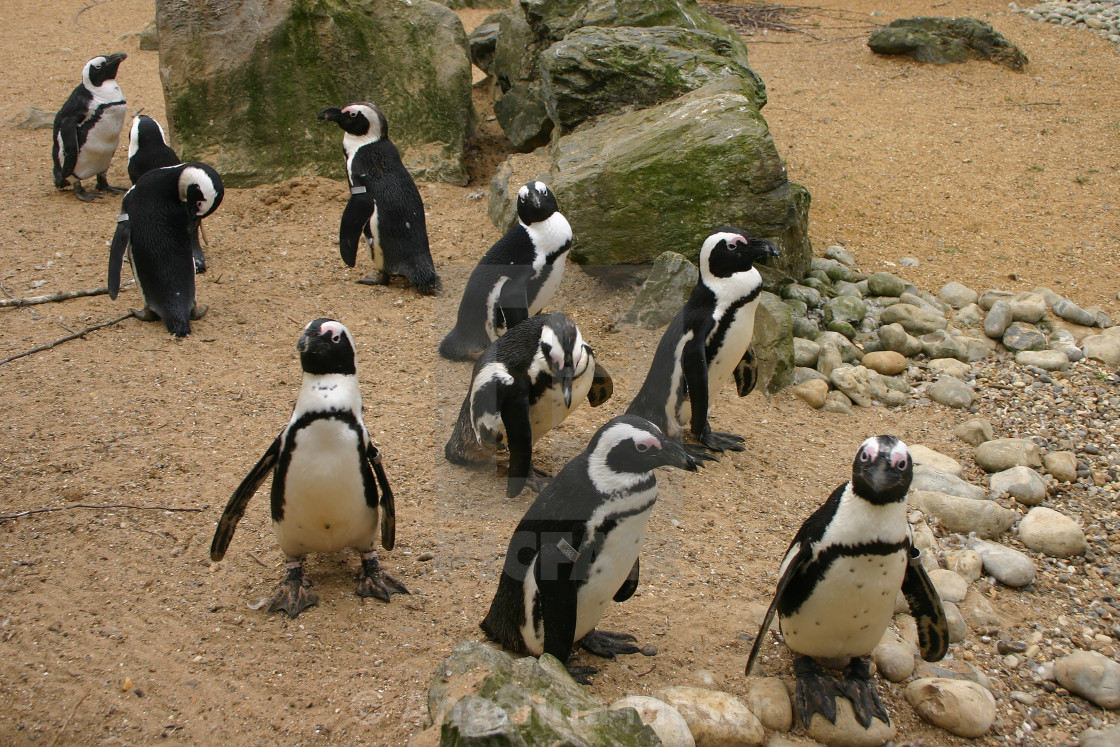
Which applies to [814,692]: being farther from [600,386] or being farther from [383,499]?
[600,386]

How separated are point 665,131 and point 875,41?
683 cm

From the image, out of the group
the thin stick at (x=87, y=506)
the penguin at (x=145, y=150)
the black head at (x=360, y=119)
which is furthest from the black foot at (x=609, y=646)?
the penguin at (x=145, y=150)

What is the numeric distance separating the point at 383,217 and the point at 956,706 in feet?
15.6

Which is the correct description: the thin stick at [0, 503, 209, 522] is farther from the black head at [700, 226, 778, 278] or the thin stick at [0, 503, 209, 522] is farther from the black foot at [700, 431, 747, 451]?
the black head at [700, 226, 778, 278]

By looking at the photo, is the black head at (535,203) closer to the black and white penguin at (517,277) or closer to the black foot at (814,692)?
the black and white penguin at (517,277)

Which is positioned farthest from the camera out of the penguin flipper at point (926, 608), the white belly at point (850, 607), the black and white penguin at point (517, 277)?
the black and white penguin at point (517, 277)

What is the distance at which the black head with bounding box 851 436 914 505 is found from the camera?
2.65 m

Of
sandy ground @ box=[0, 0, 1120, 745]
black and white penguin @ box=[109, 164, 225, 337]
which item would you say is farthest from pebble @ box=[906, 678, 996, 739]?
black and white penguin @ box=[109, 164, 225, 337]

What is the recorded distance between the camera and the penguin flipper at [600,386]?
14.4 ft

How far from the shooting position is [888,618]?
2.89 meters

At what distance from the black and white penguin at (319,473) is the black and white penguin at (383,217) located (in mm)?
3140

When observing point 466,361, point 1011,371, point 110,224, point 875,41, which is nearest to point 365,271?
point 466,361

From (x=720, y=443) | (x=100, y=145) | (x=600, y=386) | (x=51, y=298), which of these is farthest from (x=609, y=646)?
(x=100, y=145)

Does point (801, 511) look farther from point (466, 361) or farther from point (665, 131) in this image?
point (665, 131)
